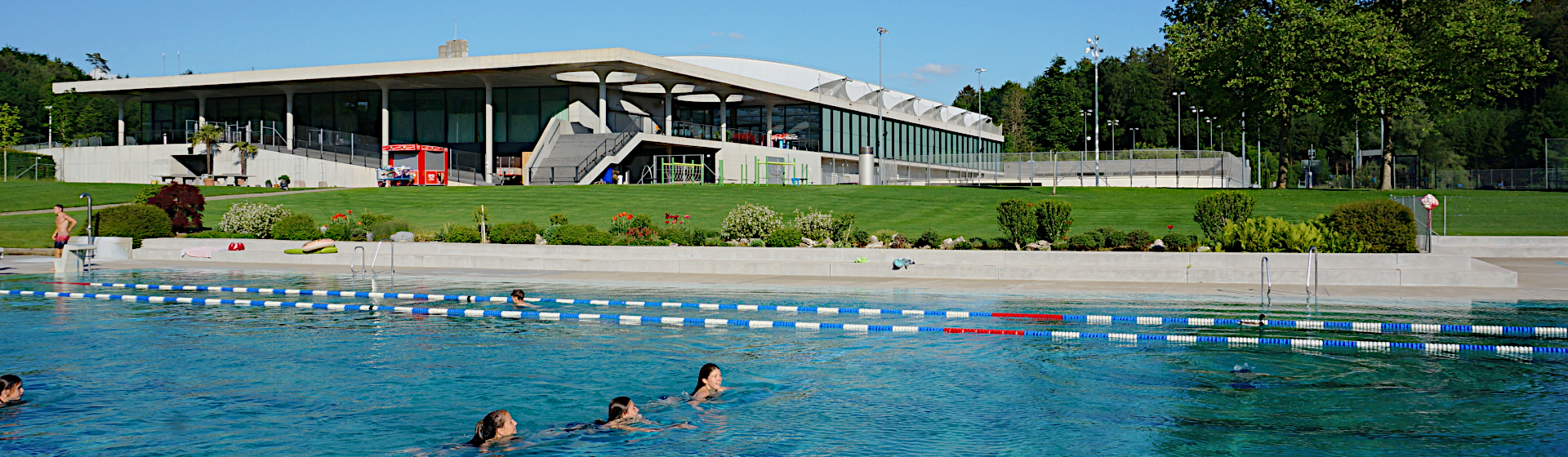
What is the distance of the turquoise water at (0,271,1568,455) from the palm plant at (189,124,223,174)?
45485mm

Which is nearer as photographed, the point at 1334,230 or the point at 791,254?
the point at 1334,230

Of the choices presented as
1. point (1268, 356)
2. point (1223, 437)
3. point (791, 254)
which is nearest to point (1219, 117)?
point (791, 254)

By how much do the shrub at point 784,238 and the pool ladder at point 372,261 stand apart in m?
8.22

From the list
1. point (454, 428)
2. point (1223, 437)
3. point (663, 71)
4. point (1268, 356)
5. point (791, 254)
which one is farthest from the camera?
point (663, 71)

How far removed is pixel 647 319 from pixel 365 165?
45.2m

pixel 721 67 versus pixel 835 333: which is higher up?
pixel 721 67

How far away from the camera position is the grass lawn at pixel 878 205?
1200 inches

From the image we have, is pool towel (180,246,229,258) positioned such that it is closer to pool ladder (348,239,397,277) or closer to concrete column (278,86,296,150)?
pool ladder (348,239,397,277)

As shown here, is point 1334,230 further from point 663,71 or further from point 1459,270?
point 663,71

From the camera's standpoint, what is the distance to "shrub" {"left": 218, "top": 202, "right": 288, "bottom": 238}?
2789cm

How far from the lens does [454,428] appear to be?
27.8ft

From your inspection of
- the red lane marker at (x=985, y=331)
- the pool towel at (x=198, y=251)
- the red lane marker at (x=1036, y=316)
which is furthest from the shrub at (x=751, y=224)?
the pool towel at (x=198, y=251)

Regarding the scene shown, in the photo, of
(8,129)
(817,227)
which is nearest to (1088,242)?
(817,227)

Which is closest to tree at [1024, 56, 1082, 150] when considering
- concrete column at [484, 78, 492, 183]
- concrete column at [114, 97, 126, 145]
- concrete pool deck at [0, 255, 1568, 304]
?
concrete column at [484, 78, 492, 183]
